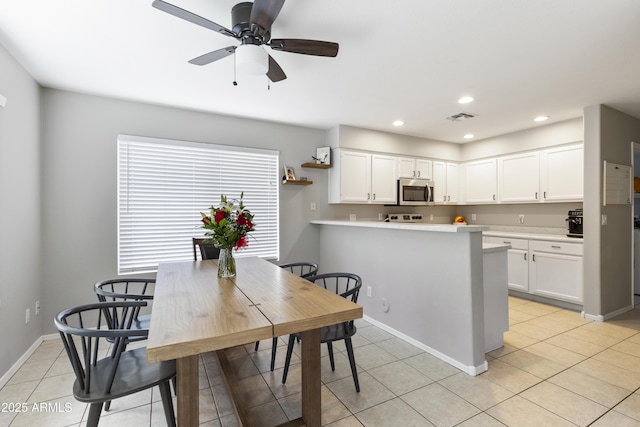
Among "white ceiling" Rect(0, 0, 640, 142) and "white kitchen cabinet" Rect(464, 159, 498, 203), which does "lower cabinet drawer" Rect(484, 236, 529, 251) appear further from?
"white ceiling" Rect(0, 0, 640, 142)

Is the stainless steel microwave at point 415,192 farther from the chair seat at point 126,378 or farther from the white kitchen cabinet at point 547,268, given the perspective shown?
the chair seat at point 126,378

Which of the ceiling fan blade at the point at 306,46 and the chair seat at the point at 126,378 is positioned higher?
the ceiling fan blade at the point at 306,46

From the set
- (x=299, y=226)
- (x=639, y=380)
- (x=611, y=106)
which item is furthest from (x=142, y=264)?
(x=611, y=106)

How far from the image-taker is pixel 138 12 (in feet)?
6.12

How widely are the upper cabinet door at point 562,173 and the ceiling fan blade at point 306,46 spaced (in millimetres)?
3796

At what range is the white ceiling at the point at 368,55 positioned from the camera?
1856 mm

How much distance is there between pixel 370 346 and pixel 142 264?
8.51ft

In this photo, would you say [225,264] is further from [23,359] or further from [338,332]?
[23,359]

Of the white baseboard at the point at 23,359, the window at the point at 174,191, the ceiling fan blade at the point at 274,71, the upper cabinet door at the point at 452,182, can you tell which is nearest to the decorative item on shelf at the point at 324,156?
the window at the point at 174,191

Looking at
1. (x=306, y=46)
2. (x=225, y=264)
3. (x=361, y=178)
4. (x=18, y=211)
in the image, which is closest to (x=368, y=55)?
(x=306, y=46)

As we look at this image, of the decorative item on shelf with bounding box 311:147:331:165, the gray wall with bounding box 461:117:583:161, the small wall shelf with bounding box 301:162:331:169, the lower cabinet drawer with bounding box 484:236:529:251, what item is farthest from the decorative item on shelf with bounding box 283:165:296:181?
the gray wall with bounding box 461:117:583:161

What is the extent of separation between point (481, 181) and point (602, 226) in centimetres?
187

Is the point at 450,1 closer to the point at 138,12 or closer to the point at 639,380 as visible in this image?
the point at 138,12

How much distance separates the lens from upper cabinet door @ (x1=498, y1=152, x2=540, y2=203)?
4.36 m
